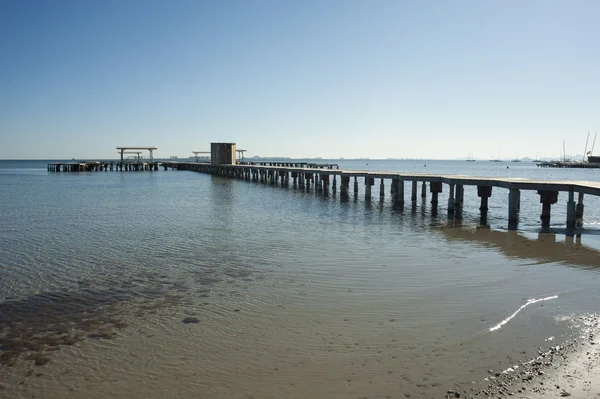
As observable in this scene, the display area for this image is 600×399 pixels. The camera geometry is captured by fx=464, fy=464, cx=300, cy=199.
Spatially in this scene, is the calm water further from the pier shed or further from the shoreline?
the pier shed

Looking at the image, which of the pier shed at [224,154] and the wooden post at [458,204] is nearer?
the wooden post at [458,204]

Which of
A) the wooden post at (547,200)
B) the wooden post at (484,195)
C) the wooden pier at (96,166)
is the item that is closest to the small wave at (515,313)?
the wooden post at (547,200)

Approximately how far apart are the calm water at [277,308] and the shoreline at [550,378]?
18 centimetres

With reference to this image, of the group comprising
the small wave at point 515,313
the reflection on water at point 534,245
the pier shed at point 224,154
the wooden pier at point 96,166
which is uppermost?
the pier shed at point 224,154

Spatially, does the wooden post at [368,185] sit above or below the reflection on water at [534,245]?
above

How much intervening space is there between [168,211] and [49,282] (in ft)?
41.7

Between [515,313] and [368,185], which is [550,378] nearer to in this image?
[515,313]

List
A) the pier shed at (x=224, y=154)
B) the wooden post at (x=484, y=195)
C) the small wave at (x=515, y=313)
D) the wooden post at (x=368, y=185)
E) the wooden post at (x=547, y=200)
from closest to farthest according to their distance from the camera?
the small wave at (x=515, y=313) → the wooden post at (x=547, y=200) → the wooden post at (x=484, y=195) → the wooden post at (x=368, y=185) → the pier shed at (x=224, y=154)

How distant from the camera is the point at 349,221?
17688 millimetres

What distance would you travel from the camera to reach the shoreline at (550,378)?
174 inches

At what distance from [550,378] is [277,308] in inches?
149

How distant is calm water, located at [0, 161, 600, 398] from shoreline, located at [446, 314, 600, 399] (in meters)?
0.18

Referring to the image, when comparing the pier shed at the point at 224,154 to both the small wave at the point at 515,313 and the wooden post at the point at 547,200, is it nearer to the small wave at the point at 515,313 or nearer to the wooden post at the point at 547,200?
the wooden post at the point at 547,200

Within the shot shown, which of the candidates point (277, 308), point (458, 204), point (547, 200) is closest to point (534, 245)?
point (547, 200)
